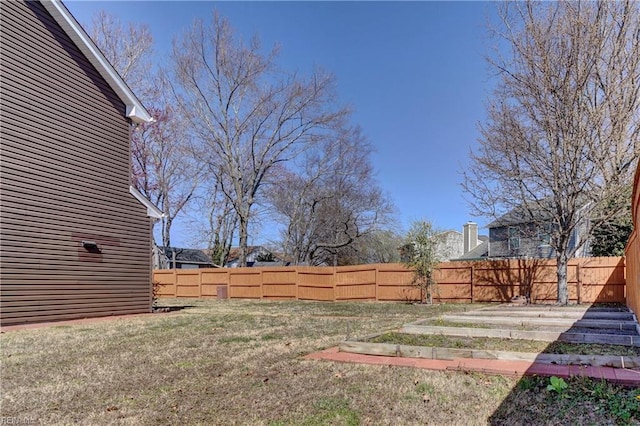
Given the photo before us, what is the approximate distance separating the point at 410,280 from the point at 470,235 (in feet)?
66.2

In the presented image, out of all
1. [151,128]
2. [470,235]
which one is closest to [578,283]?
[470,235]

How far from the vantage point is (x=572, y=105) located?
12.3 meters

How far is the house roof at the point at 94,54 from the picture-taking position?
973 cm

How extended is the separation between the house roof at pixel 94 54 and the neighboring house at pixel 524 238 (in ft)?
39.7

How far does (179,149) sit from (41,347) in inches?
849

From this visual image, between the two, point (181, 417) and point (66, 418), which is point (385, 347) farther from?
point (66, 418)

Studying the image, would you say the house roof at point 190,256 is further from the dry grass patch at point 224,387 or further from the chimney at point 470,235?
the dry grass patch at point 224,387

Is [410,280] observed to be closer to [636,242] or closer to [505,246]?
[636,242]

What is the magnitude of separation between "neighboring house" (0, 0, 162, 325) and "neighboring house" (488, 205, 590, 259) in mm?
12036

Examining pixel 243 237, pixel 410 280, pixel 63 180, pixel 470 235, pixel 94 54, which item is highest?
pixel 94 54

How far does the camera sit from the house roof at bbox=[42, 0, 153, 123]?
9727 mm

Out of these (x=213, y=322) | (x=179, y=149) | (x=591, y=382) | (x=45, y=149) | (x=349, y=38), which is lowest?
(x=213, y=322)

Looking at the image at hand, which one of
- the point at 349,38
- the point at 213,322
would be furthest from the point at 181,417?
the point at 349,38

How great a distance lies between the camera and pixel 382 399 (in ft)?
11.2
